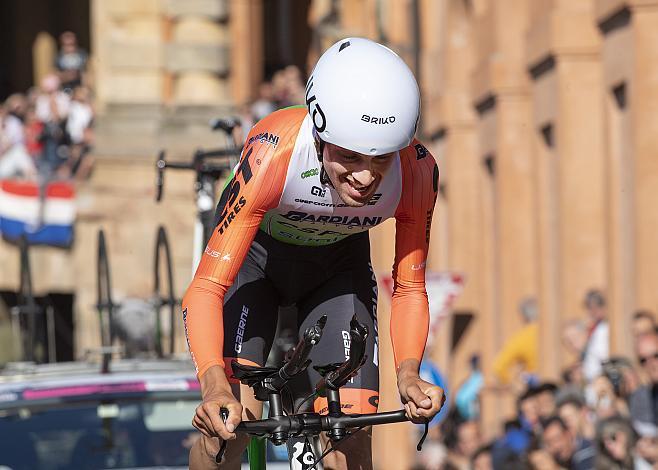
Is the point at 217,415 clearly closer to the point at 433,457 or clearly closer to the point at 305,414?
the point at 305,414

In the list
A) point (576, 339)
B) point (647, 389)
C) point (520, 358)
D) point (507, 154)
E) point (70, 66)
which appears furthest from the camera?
point (70, 66)

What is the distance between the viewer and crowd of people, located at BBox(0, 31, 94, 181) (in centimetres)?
2703

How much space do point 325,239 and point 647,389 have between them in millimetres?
5546

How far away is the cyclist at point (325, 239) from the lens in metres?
6.80

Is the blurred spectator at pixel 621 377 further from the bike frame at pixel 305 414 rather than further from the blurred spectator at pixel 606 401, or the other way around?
the bike frame at pixel 305 414

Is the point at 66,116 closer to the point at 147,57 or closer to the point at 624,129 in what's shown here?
the point at 147,57

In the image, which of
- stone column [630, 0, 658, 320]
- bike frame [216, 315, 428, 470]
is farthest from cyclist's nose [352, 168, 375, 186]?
stone column [630, 0, 658, 320]

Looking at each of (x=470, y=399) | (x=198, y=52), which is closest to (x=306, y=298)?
(x=470, y=399)

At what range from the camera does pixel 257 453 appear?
7434mm

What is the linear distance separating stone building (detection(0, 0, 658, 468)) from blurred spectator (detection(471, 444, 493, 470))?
2.24 metres

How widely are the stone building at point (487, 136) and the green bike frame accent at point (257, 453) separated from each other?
32.2ft

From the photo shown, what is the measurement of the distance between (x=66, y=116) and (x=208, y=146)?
133 inches

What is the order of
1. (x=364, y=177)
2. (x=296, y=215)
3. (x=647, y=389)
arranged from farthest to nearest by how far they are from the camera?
1. (x=647, y=389)
2. (x=296, y=215)
3. (x=364, y=177)

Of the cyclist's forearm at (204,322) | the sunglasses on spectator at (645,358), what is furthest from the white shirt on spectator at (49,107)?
the cyclist's forearm at (204,322)
